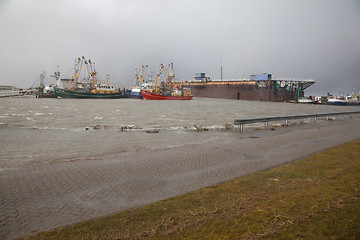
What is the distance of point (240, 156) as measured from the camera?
9109 millimetres

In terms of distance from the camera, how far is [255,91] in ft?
305

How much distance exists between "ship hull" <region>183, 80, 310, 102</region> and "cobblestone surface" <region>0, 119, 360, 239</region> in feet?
280

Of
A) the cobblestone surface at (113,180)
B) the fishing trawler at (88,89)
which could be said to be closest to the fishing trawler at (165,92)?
the fishing trawler at (88,89)

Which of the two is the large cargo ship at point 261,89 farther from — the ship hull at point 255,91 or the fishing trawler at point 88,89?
the fishing trawler at point 88,89

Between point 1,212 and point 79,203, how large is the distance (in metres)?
1.33

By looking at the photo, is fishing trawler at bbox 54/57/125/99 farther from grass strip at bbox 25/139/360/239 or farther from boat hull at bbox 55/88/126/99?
grass strip at bbox 25/139/360/239

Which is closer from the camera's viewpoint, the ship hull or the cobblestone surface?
the cobblestone surface

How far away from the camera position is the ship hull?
90.8 m

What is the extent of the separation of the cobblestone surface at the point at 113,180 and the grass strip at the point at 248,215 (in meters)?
0.59

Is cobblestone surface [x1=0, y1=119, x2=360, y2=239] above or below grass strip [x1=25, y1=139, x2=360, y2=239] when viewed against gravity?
below

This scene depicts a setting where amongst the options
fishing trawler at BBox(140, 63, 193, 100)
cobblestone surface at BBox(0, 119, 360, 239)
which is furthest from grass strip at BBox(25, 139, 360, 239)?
fishing trawler at BBox(140, 63, 193, 100)

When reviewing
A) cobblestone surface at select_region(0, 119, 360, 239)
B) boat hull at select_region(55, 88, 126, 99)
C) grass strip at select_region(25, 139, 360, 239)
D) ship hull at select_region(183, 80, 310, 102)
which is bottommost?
cobblestone surface at select_region(0, 119, 360, 239)

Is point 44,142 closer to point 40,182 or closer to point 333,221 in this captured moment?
point 40,182

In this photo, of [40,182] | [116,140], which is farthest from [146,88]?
[40,182]
